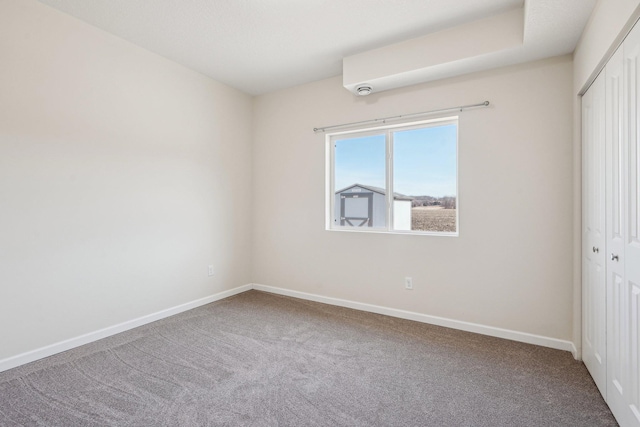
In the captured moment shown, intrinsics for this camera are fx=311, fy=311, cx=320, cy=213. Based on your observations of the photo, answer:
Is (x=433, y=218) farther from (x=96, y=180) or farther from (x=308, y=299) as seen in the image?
(x=96, y=180)

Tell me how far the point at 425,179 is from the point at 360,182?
749mm

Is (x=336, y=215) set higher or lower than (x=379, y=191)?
lower

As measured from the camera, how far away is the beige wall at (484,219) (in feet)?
8.47

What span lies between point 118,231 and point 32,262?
643mm

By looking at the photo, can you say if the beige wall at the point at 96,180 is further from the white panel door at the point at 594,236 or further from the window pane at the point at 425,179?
the white panel door at the point at 594,236

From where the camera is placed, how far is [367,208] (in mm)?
3627

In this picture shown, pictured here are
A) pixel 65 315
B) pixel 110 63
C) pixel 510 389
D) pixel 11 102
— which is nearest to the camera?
pixel 510 389

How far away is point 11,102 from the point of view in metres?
2.24

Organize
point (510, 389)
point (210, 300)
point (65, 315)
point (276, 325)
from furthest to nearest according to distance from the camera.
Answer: point (210, 300) < point (276, 325) < point (65, 315) < point (510, 389)

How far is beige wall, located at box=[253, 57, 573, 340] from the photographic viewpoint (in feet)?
8.47

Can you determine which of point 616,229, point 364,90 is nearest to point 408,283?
point 616,229

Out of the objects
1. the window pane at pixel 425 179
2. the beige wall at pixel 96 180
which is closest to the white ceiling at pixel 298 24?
the beige wall at pixel 96 180

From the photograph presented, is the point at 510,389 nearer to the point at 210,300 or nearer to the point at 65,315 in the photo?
the point at 210,300

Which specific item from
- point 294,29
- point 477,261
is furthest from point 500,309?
point 294,29
